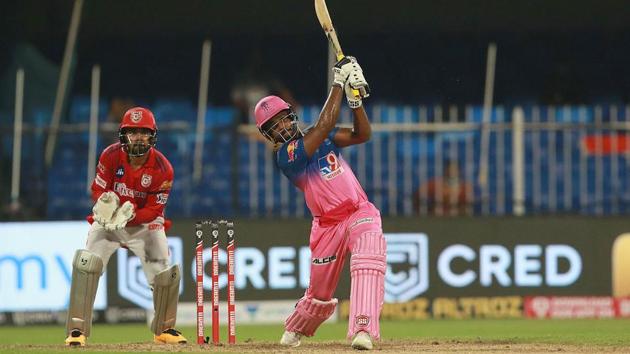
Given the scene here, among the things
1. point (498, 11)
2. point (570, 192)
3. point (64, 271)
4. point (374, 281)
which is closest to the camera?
point (374, 281)

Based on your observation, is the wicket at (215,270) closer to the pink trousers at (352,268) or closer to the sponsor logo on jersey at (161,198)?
the pink trousers at (352,268)

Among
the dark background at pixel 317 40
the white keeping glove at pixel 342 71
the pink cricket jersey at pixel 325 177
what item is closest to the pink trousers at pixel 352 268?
the pink cricket jersey at pixel 325 177

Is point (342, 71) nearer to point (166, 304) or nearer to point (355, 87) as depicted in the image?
point (355, 87)

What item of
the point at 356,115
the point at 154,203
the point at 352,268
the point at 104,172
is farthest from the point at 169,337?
the point at 356,115

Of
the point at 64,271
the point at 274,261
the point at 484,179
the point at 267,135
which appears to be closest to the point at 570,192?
the point at 484,179

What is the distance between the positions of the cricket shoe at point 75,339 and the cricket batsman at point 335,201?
170 centimetres

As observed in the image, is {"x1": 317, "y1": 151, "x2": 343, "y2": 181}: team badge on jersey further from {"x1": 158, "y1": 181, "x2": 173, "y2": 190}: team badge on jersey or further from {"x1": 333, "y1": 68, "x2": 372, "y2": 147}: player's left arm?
{"x1": 158, "y1": 181, "x2": 173, "y2": 190}: team badge on jersey

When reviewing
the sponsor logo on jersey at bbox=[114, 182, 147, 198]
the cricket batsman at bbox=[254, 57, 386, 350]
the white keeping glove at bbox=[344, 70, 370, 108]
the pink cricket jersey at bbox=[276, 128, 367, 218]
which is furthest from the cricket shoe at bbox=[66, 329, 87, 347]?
the white keeping glove at bbox=[344, 70, 370, 108]

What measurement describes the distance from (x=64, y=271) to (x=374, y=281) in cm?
679

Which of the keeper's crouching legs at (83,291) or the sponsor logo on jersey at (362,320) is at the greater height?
the keeper's crouching legs at (83,291)

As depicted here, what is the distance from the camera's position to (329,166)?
1085 centimetres

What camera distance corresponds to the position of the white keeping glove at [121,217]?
11.5m

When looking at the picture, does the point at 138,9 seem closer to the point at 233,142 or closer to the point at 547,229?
the point at 233,142

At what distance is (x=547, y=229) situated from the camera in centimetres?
1689
